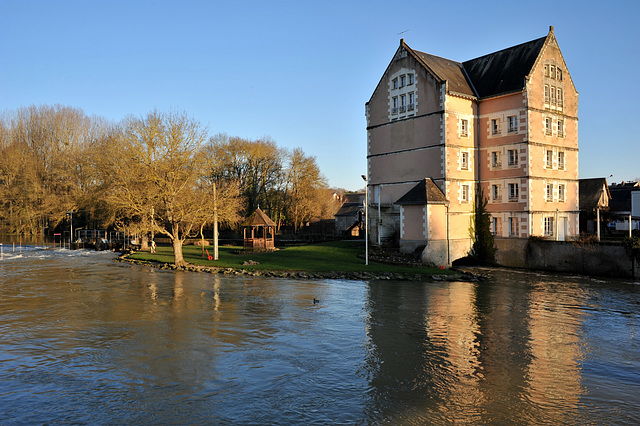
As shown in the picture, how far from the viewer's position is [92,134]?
76375 millimetres

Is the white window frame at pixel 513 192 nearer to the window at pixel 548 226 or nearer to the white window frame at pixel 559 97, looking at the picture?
the window at pixel 548 226

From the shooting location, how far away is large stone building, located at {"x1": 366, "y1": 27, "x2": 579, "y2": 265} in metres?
40.0

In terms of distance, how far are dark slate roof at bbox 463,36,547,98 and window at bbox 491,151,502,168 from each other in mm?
5254

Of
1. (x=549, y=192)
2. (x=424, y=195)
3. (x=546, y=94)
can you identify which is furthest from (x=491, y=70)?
(x=424, y=195)

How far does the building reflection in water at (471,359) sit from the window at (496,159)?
67.0ft

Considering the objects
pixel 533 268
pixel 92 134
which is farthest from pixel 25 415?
pixel 92 134

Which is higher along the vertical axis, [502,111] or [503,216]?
[502,111]

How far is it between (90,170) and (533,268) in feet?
148

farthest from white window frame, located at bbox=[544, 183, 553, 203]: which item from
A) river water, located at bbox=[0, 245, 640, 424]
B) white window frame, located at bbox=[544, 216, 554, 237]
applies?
river water, located at bbox=[0, 245, 640, 424]

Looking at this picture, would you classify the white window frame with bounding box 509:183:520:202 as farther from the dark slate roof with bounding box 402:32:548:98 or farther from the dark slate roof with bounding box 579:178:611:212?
the dark slate roof with bounding box 579:178:611:212

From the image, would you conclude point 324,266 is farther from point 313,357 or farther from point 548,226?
point 548,226

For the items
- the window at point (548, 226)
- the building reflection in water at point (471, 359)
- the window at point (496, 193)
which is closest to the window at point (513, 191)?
the window at point (496, 193)

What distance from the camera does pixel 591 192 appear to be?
5494 cm

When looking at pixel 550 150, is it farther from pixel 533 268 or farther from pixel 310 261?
pixel 310 261
